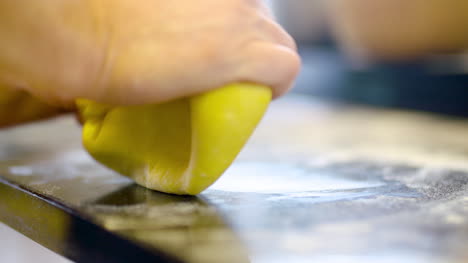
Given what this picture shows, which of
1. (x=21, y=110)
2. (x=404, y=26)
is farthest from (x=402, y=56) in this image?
(x=21, y=110)

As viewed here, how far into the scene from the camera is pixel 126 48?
1.10ft

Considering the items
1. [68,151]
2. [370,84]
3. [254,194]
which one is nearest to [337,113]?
[370,84]

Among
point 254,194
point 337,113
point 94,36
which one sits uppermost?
point 94,36

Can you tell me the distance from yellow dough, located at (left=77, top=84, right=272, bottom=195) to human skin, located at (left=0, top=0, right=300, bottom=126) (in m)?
0.01

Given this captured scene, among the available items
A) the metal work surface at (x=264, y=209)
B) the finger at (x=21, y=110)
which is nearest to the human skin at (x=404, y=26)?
the metal work surface at (x=264, y=209)

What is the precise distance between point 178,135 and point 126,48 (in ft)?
0.26

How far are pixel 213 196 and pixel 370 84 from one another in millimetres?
850

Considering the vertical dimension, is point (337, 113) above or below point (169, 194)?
below

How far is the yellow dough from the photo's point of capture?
1.11ft

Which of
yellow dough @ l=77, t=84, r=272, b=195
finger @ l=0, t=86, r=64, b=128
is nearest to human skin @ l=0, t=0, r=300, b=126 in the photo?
yellow dough @ l=77, t=84, r=272, b=195

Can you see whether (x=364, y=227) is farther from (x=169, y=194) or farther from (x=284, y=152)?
(x=284, y=152)

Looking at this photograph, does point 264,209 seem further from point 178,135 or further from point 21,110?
point 21,110

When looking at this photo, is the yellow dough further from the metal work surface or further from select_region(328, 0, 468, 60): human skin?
select_region(328, 0, 468, 60): human skin

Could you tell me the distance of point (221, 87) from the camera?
340mm
